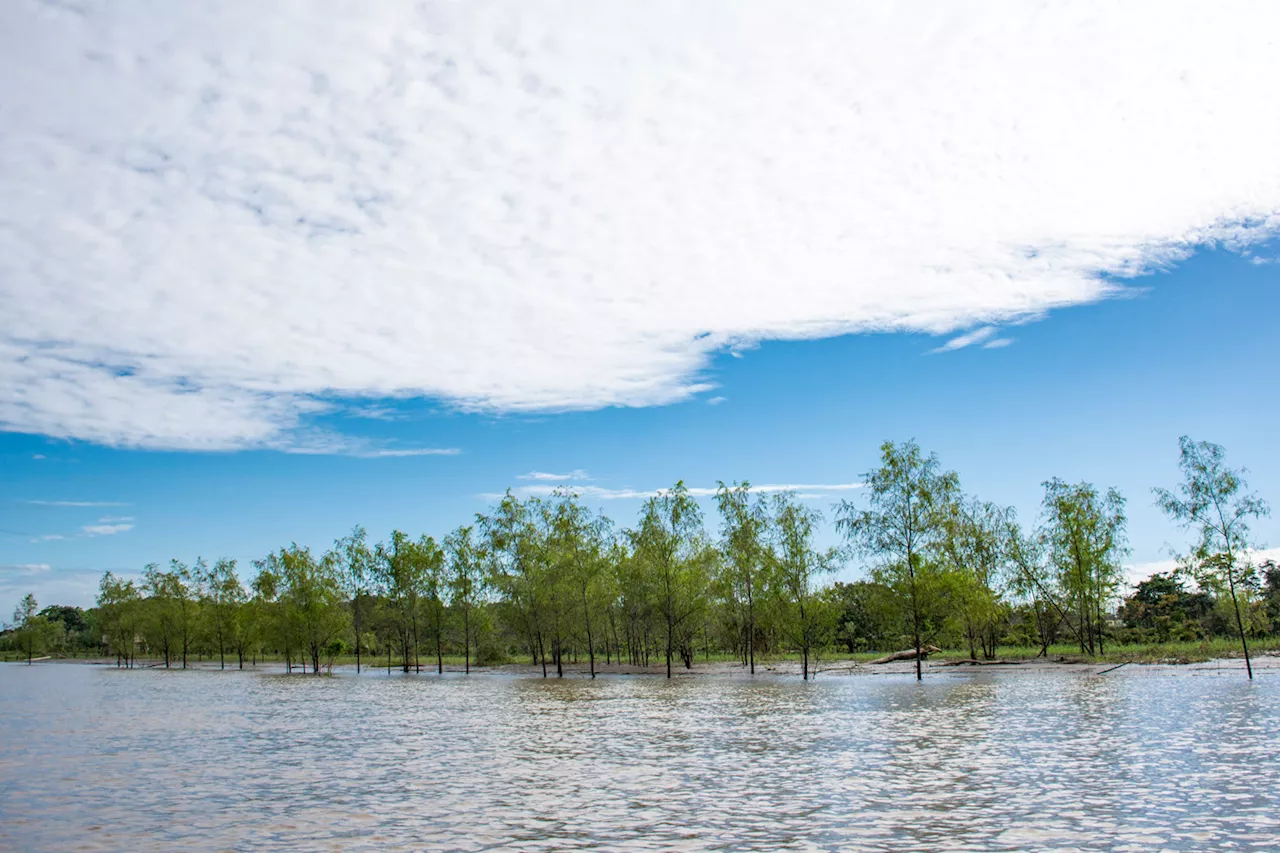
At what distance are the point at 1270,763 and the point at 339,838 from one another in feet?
63.5

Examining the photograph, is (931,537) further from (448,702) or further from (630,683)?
(448,702)

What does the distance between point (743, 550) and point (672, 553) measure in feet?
19.5

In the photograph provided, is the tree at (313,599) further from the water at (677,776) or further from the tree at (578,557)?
the water at (677,776)

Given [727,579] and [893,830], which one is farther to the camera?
[727,579]

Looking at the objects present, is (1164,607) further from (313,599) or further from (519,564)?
(313,599)

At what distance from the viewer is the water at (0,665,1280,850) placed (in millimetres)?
14594

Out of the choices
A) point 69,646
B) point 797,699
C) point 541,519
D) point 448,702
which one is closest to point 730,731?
point 797,699

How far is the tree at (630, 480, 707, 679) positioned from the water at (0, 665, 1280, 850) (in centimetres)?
3110

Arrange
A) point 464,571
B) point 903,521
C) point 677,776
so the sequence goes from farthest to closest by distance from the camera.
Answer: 1. point 464,571
2. point 903,521
3. point 677,776

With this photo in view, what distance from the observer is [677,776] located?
20.7 metres

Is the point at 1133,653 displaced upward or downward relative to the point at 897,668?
upward

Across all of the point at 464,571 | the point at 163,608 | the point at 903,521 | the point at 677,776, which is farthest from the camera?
the point at 163,608

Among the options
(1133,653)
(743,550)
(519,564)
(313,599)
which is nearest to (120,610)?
(313,599)

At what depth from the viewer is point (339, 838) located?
14.8 meters
